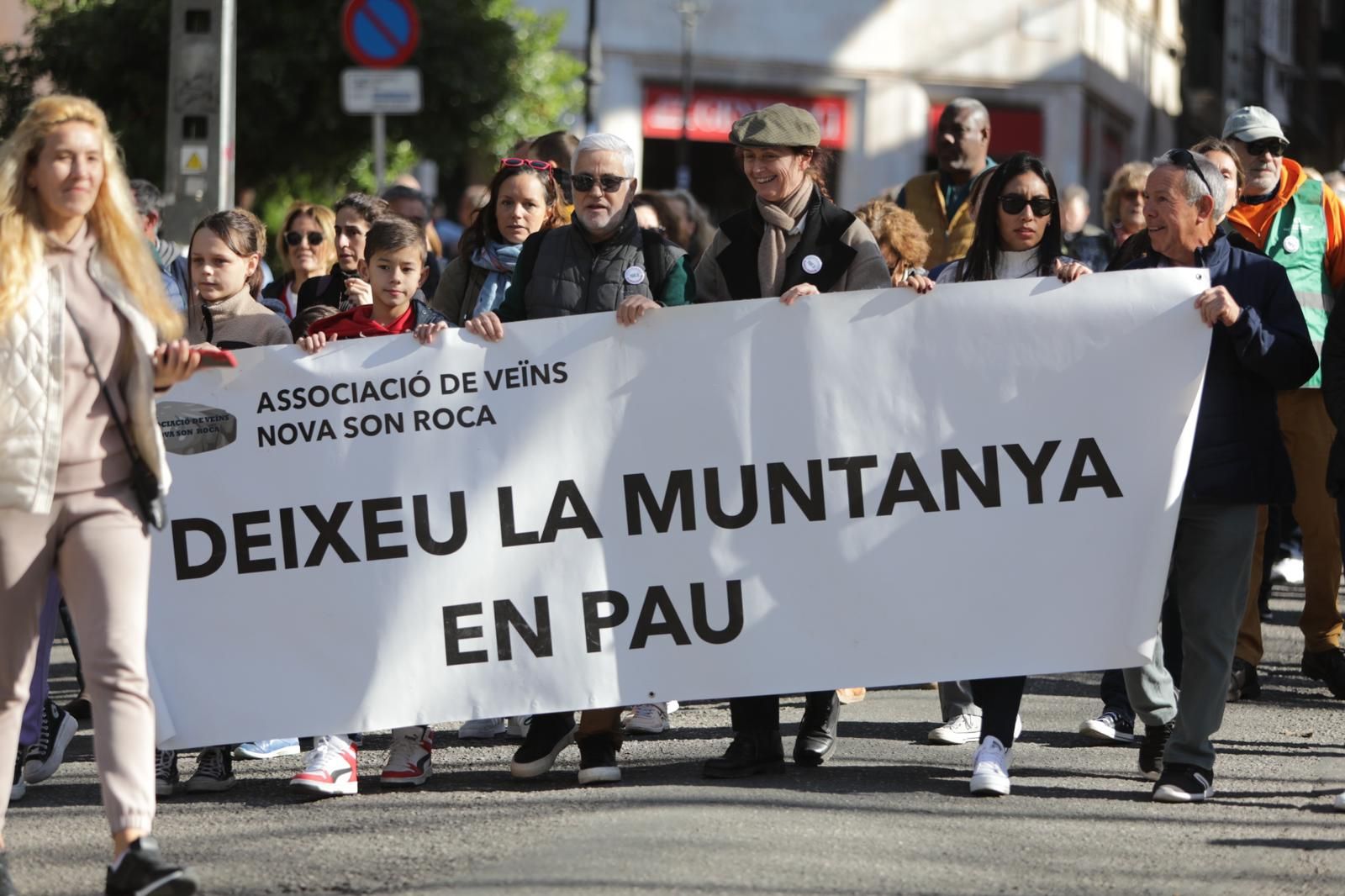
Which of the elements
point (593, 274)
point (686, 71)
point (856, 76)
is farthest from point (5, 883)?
point (856, 76)

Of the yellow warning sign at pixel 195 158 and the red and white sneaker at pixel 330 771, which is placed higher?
the yellow warning sign at pixel 195 158

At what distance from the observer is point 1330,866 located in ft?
19.3

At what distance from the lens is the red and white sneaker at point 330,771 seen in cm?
671

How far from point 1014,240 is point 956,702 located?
1.69 m

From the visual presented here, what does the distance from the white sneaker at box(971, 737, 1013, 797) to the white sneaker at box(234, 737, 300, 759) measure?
7.81 ft

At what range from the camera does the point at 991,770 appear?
21.9ft

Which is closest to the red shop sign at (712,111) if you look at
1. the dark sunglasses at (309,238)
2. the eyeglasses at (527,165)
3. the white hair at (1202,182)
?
the dark sunglasses at (309,238)

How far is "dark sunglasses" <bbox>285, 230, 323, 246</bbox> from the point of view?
9.20 m

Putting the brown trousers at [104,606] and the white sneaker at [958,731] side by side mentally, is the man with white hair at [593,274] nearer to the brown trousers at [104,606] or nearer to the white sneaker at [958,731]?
the white sneaker at [958,731]

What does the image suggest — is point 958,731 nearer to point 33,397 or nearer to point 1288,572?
point 33,397

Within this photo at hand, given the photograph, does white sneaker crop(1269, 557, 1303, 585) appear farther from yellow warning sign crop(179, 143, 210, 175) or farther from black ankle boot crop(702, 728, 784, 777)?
yellow warning sign crop(179, 143, 210, 175)

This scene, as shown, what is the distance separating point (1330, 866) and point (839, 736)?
2.23m

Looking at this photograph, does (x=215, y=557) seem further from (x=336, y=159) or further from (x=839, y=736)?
(x=336, y=159)

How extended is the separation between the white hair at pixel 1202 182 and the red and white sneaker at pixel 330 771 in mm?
3052
